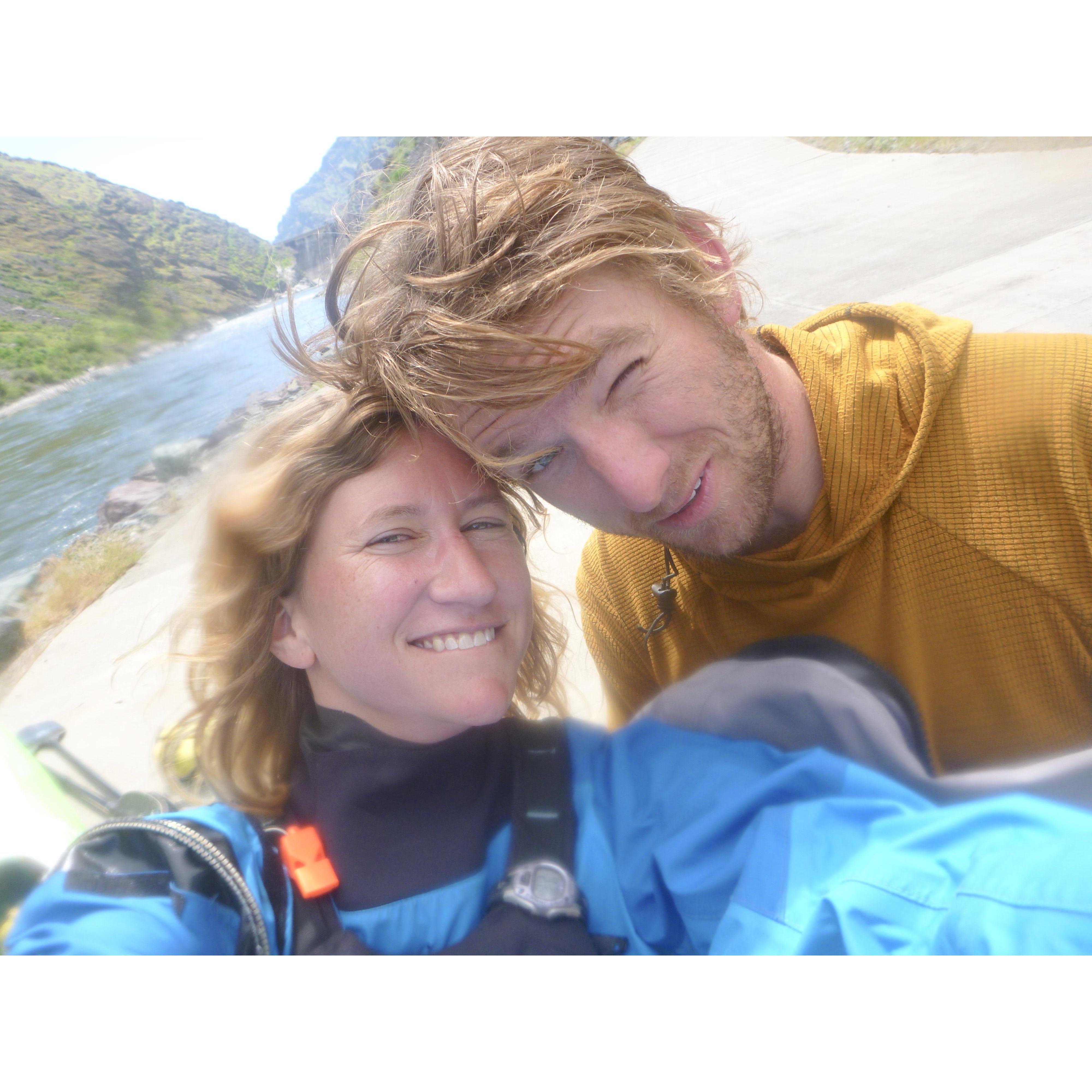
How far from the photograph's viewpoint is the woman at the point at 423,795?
2.68 ft

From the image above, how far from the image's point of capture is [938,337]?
1039mm

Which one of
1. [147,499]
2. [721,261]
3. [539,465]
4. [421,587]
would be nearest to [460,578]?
[421,587]

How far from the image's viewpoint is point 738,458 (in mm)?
1064

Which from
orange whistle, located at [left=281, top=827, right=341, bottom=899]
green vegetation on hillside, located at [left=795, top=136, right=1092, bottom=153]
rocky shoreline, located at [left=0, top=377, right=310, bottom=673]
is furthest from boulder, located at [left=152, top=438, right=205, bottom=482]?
green vegetation on hillside, located at [left=795, top=136, right=1092, bottom=153]

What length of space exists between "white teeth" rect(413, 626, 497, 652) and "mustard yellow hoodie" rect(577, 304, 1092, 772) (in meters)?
0.27

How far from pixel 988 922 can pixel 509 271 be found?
2.98 ft

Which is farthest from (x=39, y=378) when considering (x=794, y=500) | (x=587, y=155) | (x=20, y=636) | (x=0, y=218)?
(x=794, y=500)

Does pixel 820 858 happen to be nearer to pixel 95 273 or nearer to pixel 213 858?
pixel 213 858

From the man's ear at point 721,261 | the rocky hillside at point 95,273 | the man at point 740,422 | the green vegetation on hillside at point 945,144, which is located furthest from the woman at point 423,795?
the green vegetation on hillside at point 945,144

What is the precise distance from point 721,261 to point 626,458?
0.37m

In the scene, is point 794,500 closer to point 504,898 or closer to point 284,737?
point 504,898

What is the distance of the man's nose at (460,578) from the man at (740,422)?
132 mm

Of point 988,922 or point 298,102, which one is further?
point 298,102

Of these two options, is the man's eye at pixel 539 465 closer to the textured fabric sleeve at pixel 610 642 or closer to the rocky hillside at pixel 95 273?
the textured fabric sleeve at pixel 610 642
